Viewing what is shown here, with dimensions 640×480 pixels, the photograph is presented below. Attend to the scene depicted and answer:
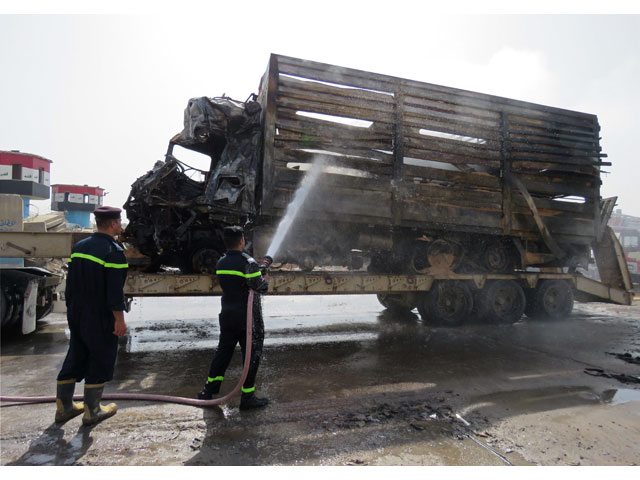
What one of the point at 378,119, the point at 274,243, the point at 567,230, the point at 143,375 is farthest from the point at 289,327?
the point at 567,230

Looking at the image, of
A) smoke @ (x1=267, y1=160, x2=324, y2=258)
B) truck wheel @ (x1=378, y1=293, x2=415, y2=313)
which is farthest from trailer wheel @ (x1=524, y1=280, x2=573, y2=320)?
smoke @ (x1=267, y1=160, x2=324, y2=258)

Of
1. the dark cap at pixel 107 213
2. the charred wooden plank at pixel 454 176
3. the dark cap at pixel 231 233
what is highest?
the charred wooden plank at pixel 454 176

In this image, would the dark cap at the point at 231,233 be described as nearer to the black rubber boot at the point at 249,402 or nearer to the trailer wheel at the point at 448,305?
the black rubber boot at the point at 249,402

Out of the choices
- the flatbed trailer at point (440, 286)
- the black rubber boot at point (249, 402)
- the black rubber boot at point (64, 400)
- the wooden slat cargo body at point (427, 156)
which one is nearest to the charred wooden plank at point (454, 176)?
the wooden slat cargo body at point (427, 156)

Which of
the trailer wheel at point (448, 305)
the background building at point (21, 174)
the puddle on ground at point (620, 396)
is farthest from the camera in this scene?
the background building at point (21, 174)

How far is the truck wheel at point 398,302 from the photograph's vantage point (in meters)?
8.03

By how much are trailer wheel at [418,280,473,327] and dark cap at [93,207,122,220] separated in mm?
5883

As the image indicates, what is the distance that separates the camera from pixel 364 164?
21.8 ft

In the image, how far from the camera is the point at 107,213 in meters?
3.42

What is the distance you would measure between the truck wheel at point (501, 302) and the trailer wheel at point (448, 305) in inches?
12.2

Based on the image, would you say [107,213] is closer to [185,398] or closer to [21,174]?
[185,398]

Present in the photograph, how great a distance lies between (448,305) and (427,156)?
9.86 feet

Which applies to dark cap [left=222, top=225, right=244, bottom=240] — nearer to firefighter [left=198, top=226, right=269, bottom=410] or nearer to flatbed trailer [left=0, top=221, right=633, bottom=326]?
firefighter [left=198, top=226, right=269, bottom=410]
